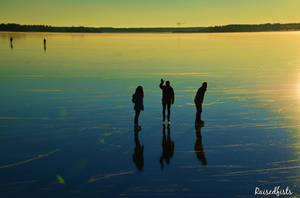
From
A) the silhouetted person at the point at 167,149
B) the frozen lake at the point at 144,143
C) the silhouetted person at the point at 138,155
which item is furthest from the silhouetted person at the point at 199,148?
the silhouetted person at the point at 138,155

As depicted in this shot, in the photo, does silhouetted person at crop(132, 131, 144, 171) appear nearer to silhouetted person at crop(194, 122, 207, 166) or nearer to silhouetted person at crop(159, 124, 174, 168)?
silhouetted person at crop(159, 124, 174, 168)

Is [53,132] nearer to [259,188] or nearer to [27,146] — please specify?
[27,146]

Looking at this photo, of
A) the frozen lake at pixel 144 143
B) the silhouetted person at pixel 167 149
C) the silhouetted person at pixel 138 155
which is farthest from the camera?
the silhouetted person at pixel 167 149

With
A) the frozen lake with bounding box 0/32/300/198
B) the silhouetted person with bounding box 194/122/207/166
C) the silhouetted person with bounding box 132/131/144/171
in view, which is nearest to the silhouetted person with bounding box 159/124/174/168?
the frozen lake with bounding box 0/32/300/198

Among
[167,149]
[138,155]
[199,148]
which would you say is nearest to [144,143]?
[167,149]

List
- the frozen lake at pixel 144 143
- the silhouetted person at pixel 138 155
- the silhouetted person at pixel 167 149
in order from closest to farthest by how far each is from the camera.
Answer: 1. the frozen lake at pixel 144 143
2. the silhouetted person at pixel 138 155
3. the silhouetted person at pixel 167 149

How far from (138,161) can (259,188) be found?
10.2 ft

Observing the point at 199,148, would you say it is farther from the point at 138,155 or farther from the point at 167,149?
the point at 138,155

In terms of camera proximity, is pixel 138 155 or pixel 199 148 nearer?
pixel 138 155

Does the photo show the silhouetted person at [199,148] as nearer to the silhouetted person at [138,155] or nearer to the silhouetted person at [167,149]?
the silhouetted person at [167,149]

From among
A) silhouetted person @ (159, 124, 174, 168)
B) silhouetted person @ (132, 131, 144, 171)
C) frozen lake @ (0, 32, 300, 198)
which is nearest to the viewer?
frozen lake @ (0, 32, 300, 198)

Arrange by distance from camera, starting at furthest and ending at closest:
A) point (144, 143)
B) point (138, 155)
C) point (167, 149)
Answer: point (144, 143) < point (167, 149) < point (138, 155)

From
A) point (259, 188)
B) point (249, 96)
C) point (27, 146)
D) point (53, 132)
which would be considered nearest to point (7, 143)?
point (27, 146)

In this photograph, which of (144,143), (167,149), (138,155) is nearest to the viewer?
(138,155)
